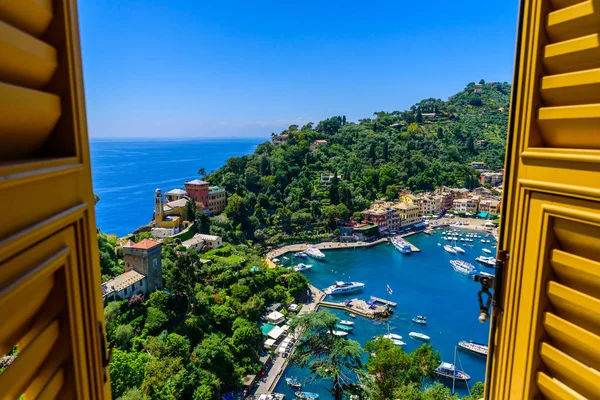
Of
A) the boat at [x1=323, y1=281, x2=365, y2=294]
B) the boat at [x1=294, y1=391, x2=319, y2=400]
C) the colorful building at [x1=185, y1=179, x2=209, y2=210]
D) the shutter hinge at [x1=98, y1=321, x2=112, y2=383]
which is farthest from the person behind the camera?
the colorful building at [x1=185, y1=179, x2=209, y2=210]

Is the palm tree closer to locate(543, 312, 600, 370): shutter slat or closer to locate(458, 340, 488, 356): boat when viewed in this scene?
locate(458, 340, 488, 356): boat

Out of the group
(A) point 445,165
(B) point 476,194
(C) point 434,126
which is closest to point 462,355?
(B) point 476,194

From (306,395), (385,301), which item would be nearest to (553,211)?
(306,395)

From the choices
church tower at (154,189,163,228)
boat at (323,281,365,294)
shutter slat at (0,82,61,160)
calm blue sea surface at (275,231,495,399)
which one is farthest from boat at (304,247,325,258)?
shutter slat at (0,82,61,160)

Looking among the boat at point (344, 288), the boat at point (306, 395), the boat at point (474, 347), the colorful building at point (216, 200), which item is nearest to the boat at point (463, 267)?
the boat at point (344, 288)

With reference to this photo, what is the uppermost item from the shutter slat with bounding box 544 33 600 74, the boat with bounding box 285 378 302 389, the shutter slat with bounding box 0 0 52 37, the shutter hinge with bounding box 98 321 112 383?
the shutter slat with bounding box 0 0 52 37

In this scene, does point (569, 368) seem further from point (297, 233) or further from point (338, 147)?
point (338, 147)
